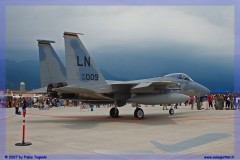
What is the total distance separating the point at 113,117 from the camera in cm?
1695

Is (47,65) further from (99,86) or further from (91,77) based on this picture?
(99,86)

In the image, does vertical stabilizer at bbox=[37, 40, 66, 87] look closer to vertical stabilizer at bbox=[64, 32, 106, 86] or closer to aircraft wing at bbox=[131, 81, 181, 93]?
vertical stabilizer at bbox=[64, 32, 106, 86]

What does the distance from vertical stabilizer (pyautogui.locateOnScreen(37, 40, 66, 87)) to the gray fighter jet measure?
8.5 inches

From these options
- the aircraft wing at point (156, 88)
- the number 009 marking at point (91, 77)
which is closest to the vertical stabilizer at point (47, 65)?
the number 009 marking at point (91, 77)

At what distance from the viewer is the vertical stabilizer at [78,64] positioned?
42.9ft

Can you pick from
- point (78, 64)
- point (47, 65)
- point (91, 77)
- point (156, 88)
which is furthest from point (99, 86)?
point (47, 65)

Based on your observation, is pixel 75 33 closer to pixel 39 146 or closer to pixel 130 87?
pixel 130 87

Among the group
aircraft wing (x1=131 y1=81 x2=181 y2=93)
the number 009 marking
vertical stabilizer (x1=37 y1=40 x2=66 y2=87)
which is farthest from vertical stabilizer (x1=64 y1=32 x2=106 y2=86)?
vertical stabilizer (x1=37 y1=40 x2=66 y2=87)

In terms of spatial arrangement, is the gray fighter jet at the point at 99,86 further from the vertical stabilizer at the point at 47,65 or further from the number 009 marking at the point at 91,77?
the vertical stabilizer at the point at 47,65

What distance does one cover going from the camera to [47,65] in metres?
15.8

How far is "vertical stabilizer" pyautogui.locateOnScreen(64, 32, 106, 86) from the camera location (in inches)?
515

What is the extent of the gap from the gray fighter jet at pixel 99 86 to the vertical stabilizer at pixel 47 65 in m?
0.22

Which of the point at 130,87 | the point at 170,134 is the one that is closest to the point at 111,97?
the point at 130,87

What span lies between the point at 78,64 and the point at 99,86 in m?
1.69
